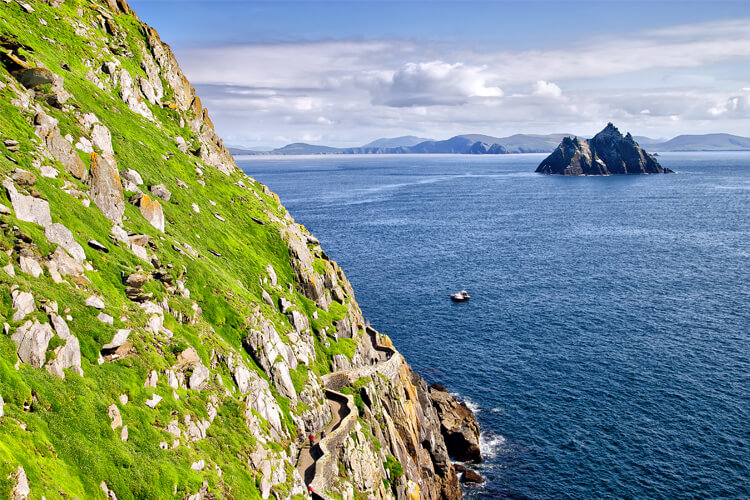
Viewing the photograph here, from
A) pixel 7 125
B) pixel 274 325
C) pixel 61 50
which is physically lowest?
pixel 274 325

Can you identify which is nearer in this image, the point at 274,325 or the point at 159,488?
the point at 159,488

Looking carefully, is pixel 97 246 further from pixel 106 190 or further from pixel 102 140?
pixel 102 140

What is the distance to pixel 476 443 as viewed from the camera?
225ft

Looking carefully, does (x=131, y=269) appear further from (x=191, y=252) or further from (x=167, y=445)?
(x=167, y=445)

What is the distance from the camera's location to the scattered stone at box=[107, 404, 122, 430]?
100.0 feet

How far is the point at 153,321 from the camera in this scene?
39125 mm

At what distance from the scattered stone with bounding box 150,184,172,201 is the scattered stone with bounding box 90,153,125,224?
7.79 metres

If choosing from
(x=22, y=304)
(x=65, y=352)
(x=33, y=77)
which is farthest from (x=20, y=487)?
(x=33, y=77)

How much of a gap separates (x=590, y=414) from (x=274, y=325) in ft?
158

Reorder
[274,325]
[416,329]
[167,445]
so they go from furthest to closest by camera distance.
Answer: [416,329]
[274,325]
[167,445]

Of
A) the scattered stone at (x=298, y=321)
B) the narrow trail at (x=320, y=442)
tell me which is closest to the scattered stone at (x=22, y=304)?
the narrow trail at (x=320, y=442)

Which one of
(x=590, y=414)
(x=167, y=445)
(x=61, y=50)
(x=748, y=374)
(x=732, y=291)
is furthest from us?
(x=732, y=291)

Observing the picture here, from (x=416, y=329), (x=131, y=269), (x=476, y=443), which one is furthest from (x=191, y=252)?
(x=416, y=329)

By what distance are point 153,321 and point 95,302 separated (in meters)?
5.03
